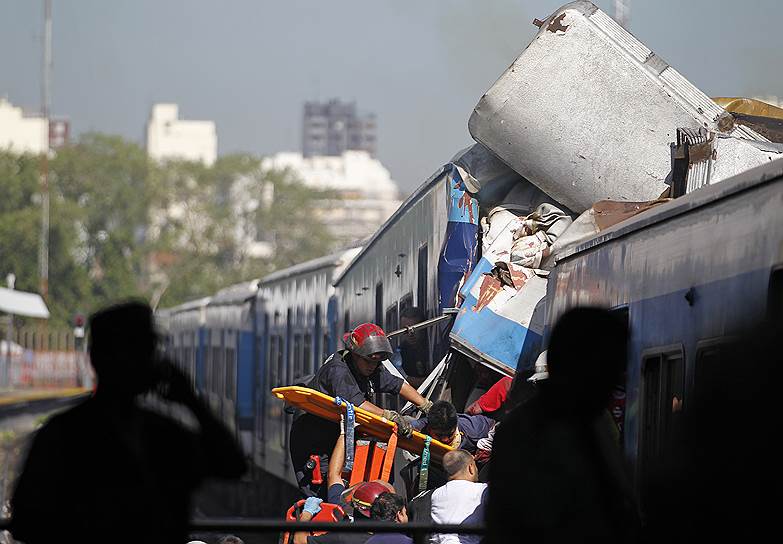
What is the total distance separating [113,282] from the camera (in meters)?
86.9

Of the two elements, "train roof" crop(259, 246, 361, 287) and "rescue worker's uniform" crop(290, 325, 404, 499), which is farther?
"train roof" crop(259, 246, 361, 287)

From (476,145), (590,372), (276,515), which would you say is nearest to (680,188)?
(476,145)

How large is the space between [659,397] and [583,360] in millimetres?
3166

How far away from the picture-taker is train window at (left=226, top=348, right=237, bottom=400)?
26.8m

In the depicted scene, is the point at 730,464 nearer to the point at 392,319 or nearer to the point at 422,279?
the point at 422,279

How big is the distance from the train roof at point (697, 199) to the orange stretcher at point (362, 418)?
7.46 ft

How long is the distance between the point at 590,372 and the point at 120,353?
1.21 metres

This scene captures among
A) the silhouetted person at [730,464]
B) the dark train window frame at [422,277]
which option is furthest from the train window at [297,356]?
the silhouetted person at [730,464]

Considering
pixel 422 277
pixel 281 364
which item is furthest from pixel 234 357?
pixel 422 277

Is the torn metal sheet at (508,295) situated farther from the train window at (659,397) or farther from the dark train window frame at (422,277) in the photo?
the train window at (659,397)

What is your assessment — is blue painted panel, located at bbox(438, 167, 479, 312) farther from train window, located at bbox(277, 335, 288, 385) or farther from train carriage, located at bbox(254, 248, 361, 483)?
train window, located at bbox(277, 335, 288, 385)

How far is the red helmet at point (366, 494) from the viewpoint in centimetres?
919

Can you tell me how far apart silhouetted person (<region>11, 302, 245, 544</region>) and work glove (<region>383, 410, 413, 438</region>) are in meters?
6.17

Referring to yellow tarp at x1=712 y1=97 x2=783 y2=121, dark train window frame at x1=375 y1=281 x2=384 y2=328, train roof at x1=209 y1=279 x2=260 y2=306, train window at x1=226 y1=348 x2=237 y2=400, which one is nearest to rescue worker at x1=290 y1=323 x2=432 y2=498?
dark train window frame at x1=375 y1=281 x2=384 y2=328
